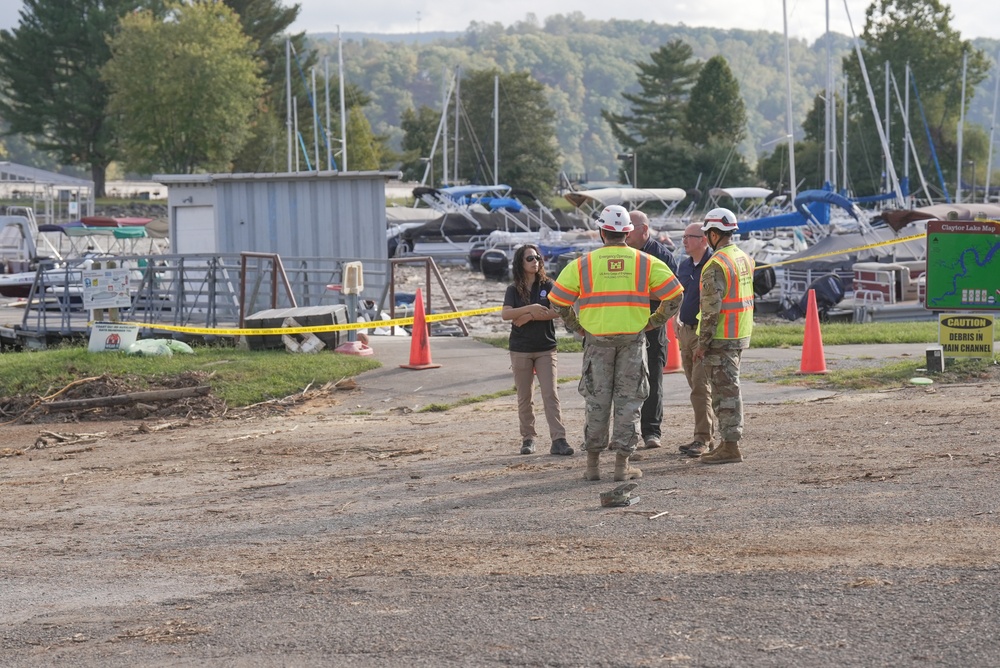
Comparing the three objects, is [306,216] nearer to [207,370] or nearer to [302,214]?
[302,214]

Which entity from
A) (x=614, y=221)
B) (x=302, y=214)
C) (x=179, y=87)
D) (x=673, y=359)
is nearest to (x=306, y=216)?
(x=302, y=214)

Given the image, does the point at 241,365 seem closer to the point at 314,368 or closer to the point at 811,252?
the point at 314,368

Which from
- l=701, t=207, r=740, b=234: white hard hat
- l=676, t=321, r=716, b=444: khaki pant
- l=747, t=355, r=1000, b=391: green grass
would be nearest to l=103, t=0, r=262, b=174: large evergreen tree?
l=747, t=355, r=1000, b=391: green grass

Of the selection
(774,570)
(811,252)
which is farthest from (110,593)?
(811,252)

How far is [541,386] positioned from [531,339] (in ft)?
1.31

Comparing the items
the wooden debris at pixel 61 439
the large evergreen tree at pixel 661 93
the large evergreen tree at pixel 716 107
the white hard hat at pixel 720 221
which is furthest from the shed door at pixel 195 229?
the large evergreen tree at pixel 661 93

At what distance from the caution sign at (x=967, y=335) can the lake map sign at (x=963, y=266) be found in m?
0.28

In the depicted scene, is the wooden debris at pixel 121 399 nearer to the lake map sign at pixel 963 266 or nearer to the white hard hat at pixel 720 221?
the white hard hat at pixel 720 221

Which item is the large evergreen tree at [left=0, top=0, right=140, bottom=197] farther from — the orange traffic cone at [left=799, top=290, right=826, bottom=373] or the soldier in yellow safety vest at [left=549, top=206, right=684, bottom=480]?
the soldier in yellow safety vest at [left=549, top=206, right=684, bottom=480]

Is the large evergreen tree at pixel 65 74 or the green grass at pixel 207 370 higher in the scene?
the large evergreen tree at pixel 65 74

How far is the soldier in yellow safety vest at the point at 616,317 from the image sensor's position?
912 centimetres

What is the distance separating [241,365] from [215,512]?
7.30m

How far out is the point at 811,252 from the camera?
31516mm

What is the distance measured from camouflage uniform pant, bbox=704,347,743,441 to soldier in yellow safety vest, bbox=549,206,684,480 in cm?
76
